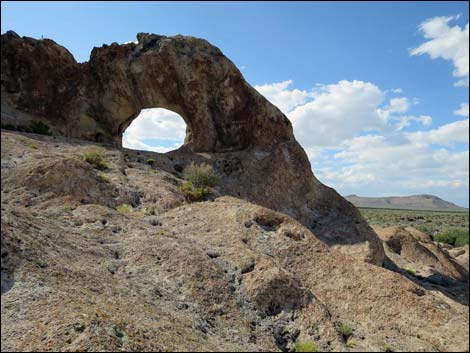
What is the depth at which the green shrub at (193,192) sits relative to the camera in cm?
1772

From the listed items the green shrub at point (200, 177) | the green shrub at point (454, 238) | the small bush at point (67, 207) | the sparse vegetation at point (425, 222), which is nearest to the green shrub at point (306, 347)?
the small bush at point (67, 207)

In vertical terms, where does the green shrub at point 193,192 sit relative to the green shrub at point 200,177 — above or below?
below

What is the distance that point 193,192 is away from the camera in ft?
58.5

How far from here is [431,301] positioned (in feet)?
36.0

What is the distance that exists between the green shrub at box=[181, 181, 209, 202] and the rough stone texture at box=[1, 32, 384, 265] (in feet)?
14.3

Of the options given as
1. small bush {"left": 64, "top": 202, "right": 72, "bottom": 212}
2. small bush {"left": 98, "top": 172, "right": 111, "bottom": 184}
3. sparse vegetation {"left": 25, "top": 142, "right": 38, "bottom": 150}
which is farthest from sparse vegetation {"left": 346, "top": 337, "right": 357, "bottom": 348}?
sparse vegetation {"left": 25, "top": 142, "right": 38, "bottom": 150}

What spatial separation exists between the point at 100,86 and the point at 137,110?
2873 mm

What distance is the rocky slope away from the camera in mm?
7633

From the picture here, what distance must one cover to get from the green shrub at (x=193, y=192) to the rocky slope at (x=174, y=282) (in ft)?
3.94

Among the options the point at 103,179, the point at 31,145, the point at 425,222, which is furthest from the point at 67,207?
the point at 425,222

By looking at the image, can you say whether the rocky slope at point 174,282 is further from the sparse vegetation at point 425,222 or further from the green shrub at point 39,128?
the sparse vegetation at point 425,222

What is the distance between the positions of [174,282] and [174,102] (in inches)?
722

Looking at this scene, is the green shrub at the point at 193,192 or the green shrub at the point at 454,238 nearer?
the green shrub at the point at 193,192

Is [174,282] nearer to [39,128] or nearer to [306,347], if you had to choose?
[306,347]
